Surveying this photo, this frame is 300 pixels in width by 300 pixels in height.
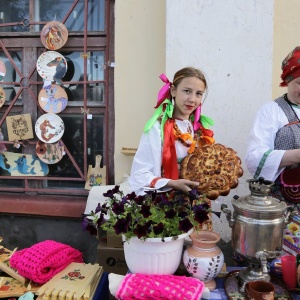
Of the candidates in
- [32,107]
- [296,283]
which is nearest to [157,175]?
[296,283]

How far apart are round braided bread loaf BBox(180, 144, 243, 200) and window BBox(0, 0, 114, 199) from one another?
156cm

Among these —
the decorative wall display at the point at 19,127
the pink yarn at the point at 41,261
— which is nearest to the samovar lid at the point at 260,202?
the pink yarn at the point at 41,261

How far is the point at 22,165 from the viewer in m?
3.08

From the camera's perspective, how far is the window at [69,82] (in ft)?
9.50

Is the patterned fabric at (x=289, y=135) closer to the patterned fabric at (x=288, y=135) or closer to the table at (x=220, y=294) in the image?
the patterned fabric at (x=288, y=135)

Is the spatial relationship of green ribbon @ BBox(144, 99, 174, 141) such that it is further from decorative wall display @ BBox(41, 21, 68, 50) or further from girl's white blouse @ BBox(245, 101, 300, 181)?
decorative wall display @ BBox(41, 21, 68, 50)

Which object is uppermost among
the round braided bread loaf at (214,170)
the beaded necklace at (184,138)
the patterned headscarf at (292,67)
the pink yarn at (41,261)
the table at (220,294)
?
the patterned headscarf at (292,67)

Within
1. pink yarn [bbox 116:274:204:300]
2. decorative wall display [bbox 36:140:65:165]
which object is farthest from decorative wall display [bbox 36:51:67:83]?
pink yarn [bbox 116:274:204:300]

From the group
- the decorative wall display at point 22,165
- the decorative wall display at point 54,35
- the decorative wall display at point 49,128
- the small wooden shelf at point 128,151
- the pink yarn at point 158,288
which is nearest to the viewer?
the pink yarn at point 158,288

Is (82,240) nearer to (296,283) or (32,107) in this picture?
(32,107)

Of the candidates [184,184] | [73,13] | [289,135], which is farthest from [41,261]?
Result: [73,13]

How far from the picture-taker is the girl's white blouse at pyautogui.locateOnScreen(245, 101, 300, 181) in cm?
167

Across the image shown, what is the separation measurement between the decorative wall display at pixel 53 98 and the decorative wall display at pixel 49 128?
0.19 ft

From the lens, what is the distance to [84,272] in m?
1.74
